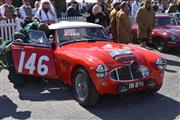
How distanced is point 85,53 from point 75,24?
1388 mm

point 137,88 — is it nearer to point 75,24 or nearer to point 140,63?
point 140,63

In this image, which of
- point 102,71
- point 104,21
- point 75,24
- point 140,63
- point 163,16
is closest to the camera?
point 102,71

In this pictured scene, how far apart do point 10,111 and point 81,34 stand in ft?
7.72

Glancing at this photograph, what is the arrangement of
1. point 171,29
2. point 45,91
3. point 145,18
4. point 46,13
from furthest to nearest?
point 171,29, point 145,18, point 46,13, point 45,91

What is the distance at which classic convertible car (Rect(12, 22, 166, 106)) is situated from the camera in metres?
6.33

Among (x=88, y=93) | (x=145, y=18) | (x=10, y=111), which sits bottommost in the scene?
(x=10, y=111)

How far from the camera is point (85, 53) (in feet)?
22.4

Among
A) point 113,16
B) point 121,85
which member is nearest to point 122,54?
point 121,85

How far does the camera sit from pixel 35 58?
7590 millimetres

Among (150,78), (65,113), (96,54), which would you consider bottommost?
(65,113)

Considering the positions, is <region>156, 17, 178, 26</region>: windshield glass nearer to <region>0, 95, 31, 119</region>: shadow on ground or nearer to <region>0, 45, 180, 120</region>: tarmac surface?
<region>0, 45, 180, 120</region>: tarmac surface

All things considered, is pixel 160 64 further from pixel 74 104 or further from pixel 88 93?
pixel 74 104

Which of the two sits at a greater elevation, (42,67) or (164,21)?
(164,21)

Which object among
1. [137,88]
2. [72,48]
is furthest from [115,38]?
[137,88]
